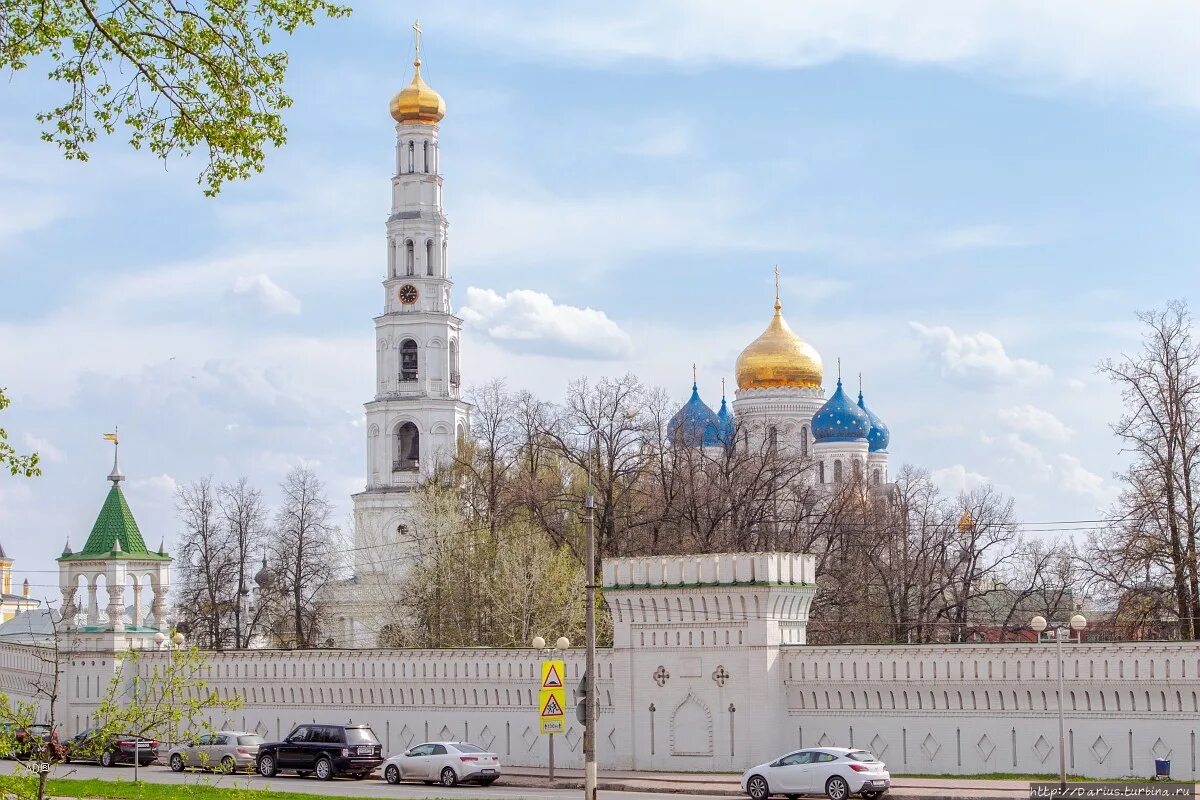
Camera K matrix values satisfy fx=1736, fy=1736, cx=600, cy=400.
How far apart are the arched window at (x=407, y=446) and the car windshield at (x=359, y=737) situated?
4330 cm

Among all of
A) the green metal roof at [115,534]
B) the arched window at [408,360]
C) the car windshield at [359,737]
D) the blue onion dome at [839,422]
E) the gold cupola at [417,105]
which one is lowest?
the car windshield at [359,737]

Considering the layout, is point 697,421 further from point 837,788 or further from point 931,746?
point 837,788

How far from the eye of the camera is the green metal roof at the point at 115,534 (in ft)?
155

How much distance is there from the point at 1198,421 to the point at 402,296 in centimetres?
4681

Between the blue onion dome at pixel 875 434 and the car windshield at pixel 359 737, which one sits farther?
the blue onion dome at pixel 875 434

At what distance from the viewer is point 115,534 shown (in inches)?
1869

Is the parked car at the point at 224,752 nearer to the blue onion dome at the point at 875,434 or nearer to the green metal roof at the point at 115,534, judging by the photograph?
the green metal roof at the point at 115,534

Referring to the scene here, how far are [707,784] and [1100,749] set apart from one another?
7.19 meters

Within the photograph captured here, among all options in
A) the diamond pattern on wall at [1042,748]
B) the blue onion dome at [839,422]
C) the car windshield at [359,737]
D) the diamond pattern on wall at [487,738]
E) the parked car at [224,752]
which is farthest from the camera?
the blue onion dome at [839,422]

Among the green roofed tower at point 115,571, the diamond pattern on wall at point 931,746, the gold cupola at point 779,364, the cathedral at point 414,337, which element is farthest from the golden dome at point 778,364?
the diamond pattern on wall at point 931,746

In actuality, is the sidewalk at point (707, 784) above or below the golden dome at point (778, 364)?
below

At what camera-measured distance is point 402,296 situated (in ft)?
260

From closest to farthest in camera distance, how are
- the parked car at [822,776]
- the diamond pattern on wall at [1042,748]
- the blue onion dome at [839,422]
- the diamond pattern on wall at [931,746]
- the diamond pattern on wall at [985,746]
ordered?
the parked car at [822,776]
the diamond pattern on wall at [1042,748]
the diamond pattern on wall at [985,746]
the diamond pattern on wall at [931,746]
the blue onion dome at [839,422]

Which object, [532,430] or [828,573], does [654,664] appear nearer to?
[828,573]
